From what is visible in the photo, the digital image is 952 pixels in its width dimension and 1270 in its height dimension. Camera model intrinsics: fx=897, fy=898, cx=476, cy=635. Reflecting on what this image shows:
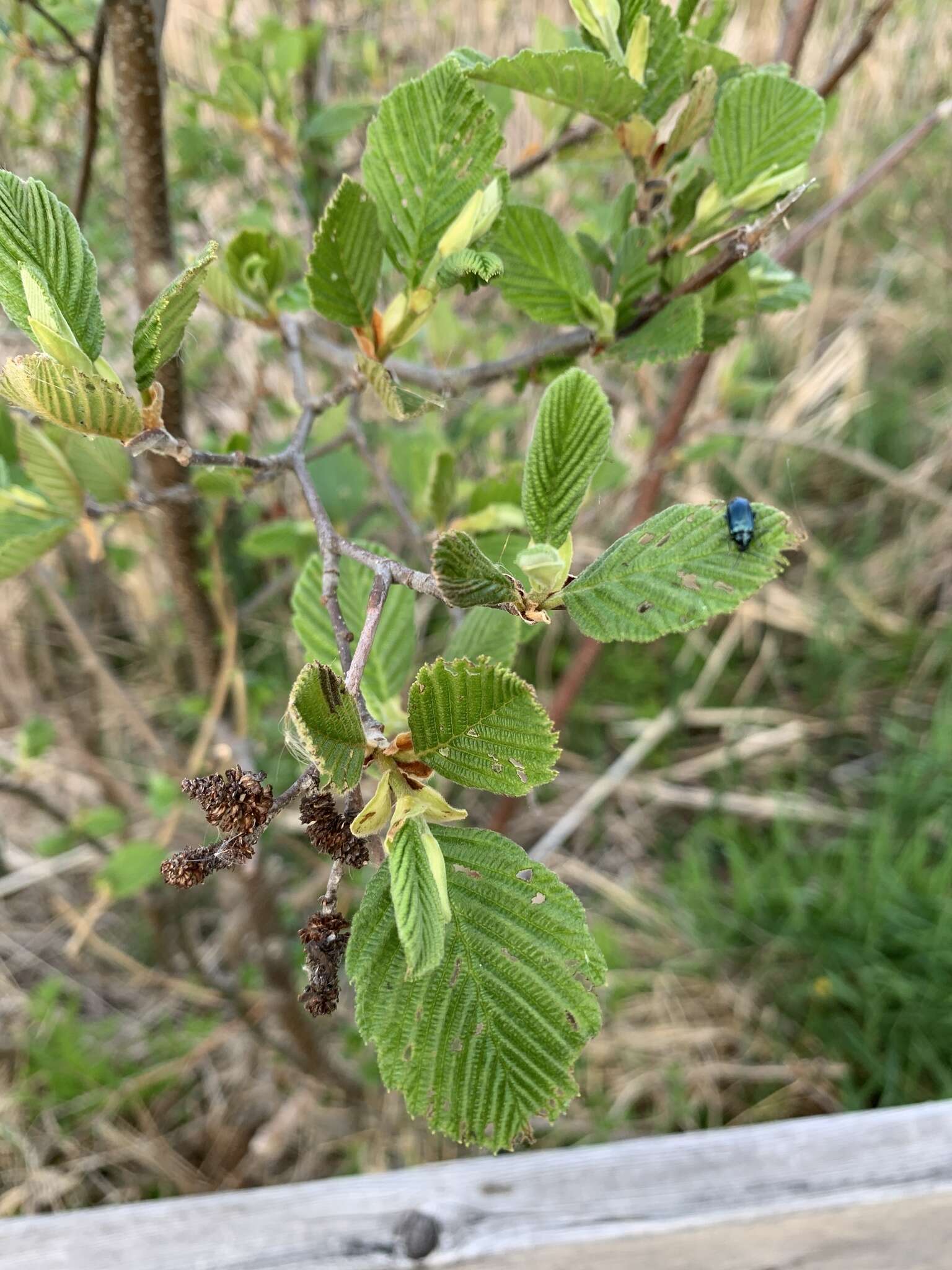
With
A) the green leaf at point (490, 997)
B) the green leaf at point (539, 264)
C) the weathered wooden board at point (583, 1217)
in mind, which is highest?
the green leaf at point (539, 264)

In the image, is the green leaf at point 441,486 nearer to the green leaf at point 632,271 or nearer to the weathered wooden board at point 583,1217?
the green leaf at point 632,271

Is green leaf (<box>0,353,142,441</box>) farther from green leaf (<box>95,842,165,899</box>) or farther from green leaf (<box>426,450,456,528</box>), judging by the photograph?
green leaf (<box>95,842,165,899</box>)

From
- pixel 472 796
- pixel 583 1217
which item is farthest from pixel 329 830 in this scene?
pixel 472 796

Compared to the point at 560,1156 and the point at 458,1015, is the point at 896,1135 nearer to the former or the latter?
the point at 560,1156

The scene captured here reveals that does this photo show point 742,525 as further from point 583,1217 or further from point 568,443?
point 583,1217

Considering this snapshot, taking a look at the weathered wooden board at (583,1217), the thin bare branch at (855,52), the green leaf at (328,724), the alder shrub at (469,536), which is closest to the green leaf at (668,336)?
the alder shrub at (469,536)

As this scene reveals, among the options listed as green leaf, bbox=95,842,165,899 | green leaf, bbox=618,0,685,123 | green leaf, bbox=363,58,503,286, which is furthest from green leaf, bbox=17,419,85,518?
green leaf, bbox=95,842,165,899
